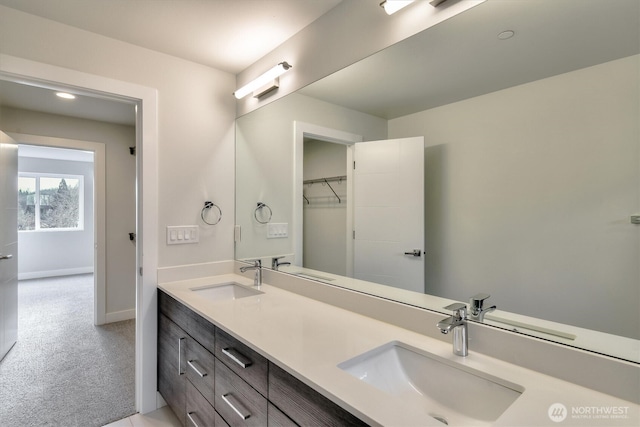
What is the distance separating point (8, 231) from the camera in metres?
2.75

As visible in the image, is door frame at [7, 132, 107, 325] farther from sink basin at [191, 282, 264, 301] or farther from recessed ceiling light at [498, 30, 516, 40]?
recessed ceiling light at [498, 30, 516, 40]

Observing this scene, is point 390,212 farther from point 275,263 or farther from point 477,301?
point 275,263

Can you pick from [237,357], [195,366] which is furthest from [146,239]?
[237,357]

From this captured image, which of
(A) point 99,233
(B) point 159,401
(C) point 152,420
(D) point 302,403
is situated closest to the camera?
(D) point 302,403

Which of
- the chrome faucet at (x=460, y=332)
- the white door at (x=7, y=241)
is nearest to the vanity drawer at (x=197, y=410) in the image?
the chrome faucet at (x=460, y=332)

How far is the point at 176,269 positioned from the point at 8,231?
191 cm

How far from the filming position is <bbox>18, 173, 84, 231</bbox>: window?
5965 mm

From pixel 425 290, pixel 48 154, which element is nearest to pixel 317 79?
pixel 425 290

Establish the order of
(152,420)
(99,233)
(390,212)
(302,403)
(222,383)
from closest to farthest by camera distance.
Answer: (302,403) → (222,383) → (390,212) → (152,420) → (99,233)

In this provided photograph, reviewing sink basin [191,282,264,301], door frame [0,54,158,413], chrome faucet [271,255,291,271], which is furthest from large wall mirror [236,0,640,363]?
door frame [0,54,158,413]

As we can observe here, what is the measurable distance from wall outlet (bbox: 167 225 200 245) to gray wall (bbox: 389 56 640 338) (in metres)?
1.57

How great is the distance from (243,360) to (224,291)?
3.29 ft

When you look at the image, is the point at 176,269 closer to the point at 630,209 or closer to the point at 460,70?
the point at 460,70

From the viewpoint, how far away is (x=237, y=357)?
3.92 ft
